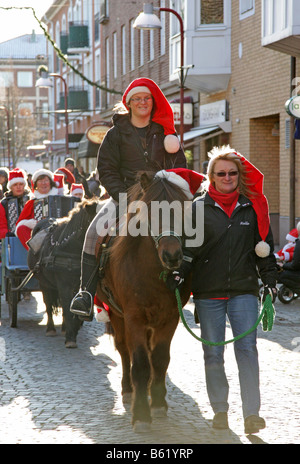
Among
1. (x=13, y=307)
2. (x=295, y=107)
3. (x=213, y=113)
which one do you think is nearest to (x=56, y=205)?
(x=13, y=307)

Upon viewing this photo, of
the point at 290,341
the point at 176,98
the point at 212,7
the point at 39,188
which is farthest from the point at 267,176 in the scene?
the point at 290,341

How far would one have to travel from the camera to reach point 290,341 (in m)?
10.9

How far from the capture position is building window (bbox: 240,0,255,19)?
25.2m

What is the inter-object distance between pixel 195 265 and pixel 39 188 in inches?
260

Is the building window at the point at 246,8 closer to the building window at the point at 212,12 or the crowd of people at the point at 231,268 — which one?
the building window at the point at 212,12

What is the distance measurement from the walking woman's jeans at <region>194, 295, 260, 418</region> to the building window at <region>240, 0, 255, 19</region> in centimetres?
1957

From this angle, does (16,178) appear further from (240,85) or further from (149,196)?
(240,85)

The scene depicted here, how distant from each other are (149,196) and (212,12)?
21884mm

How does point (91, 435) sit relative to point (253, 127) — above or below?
below

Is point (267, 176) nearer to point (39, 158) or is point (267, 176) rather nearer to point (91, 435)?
point (91, 435)

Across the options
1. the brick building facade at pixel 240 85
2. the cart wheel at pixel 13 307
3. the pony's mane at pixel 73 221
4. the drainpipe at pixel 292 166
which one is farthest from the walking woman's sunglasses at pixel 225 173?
the drainpipe at pixel 292 166

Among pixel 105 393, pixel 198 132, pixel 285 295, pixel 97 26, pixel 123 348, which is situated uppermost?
pixel 97 26

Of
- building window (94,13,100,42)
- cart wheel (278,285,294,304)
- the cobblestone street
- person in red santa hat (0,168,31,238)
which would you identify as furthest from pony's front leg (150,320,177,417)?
building window (94,13,100,42)

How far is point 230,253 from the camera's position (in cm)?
650
